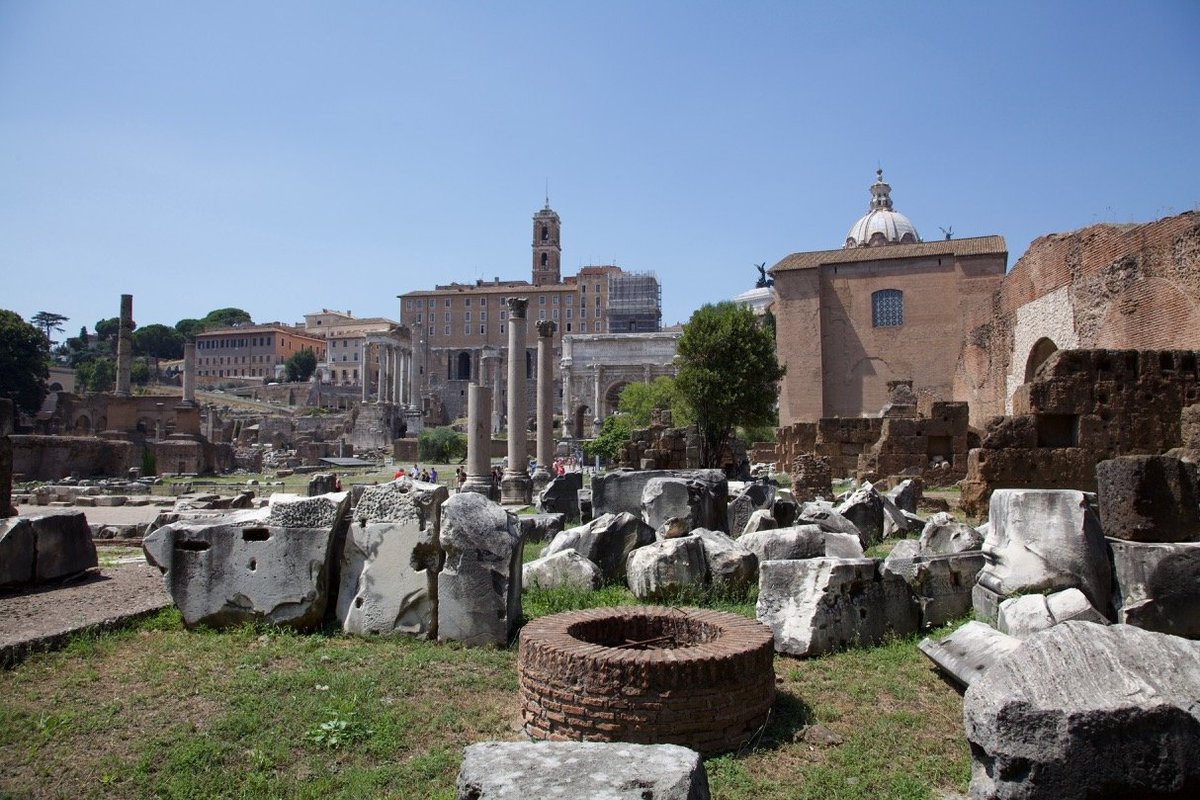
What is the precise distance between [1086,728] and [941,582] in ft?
10.9

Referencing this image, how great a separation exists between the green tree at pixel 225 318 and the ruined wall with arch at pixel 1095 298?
413 ft

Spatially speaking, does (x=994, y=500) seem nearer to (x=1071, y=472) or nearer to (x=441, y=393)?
(x=1071, y=472)

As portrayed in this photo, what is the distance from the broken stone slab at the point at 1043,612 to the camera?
5.05 meters

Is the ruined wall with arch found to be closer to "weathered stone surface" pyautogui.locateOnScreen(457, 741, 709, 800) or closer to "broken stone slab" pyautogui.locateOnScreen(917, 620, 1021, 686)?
"broken stone slab" pyautogui.locateOnScreen(917, 620, 1021, 686)

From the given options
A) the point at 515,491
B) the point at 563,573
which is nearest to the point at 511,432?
the point at 515,491

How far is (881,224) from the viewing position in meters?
64.7

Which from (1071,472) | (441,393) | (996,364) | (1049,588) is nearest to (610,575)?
(1049,588)

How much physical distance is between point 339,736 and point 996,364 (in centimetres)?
2126

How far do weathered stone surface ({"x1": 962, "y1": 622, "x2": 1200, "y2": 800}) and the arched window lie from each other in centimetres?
3387

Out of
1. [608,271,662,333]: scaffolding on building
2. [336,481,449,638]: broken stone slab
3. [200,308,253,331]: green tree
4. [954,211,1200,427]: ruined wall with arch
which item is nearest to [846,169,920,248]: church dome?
[608,271,662,333]: scaffolding on building

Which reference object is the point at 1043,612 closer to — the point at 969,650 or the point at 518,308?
the point at 969,650

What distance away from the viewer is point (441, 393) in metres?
99.7

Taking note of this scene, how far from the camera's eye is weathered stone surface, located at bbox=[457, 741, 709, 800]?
294cm

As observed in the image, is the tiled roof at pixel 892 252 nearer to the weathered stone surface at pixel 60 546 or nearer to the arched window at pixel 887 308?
the arched window at pixel 887 308
